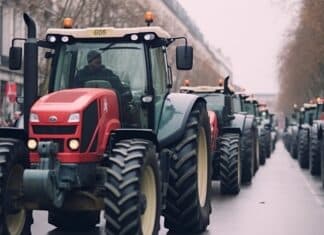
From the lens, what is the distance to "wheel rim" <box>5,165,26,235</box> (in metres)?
7.55

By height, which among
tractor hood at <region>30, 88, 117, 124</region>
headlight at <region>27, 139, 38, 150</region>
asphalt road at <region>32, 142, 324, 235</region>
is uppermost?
tractor hood at <region>30, 88, 117, 124</region>

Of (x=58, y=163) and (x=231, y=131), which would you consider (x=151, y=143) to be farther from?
(x=231, y=131)

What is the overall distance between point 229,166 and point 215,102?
84.0 inches

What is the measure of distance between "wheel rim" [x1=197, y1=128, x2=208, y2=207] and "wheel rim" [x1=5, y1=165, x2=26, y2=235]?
2.79 metres

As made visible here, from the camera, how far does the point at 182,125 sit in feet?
28.9

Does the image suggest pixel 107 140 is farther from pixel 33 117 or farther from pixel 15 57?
pixel 15 57

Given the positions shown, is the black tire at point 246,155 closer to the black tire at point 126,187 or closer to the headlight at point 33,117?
the black tire at point 126,187

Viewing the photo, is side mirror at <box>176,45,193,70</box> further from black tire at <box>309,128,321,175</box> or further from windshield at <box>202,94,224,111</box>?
black tire at <box>309,128,321,175</box>

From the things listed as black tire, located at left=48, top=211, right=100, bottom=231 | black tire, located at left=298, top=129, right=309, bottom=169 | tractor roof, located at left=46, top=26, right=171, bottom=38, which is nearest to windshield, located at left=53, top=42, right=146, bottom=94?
tractor roof, located at left=46, top=26, right=171, bottom=38

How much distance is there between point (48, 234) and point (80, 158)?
219 centimetres

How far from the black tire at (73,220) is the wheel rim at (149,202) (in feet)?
6.40

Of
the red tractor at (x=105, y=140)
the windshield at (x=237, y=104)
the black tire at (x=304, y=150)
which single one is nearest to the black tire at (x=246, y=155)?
the windshield at (x=237, y=104)

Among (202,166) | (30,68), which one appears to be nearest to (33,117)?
(30,68)

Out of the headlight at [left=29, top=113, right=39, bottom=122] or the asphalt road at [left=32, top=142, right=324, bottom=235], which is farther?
the asphalt road at [left=32, top=142, right=324, bottom=235]
